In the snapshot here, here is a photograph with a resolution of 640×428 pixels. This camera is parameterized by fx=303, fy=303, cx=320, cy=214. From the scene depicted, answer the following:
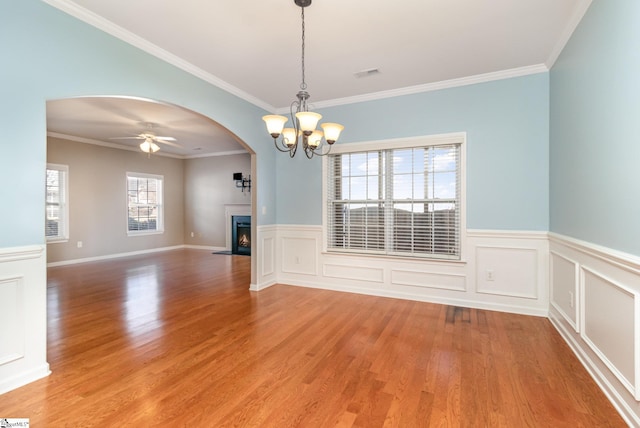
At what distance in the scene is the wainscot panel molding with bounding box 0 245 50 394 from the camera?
209cm

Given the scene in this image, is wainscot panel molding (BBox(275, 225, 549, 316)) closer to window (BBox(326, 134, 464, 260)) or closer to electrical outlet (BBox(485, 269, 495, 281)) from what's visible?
electrical outlet (BBox(485, 269, 495, 281))

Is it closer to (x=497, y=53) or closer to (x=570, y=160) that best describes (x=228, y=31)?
(x=497, y=53)

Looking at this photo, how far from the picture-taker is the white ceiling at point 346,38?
2492mm

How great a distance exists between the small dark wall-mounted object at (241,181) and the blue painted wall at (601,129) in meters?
6.93

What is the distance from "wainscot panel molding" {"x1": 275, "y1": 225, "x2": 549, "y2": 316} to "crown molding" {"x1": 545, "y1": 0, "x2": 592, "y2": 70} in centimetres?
191

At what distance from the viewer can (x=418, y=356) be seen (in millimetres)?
2596

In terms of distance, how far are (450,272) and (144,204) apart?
8090 mm

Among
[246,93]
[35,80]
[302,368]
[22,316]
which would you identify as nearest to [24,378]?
[22,316]

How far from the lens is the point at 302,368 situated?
7.91ft

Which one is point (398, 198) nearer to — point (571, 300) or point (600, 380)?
point (571, 300)

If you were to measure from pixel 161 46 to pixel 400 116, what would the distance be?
2975 millimetres

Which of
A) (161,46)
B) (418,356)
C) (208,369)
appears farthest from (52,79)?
(418,356)

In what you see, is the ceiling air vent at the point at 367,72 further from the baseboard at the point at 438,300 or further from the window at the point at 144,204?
the window at the point at 144,204

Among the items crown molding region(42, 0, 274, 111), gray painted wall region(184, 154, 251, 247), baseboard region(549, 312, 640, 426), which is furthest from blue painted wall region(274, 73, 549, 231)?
gray painted wall region(184, 154, 251, 247)
